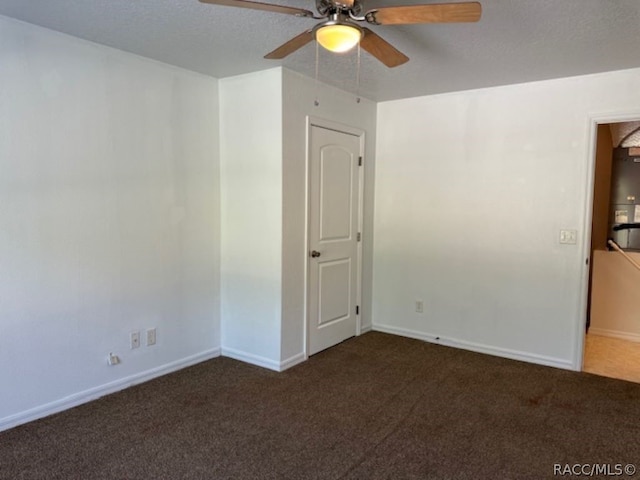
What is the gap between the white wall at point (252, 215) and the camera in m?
3.49

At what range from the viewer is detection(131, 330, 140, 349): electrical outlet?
10.7ft

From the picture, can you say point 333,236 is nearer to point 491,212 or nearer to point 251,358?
point 251,358

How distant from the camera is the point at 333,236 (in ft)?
13.3

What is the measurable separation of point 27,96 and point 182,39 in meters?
0.95

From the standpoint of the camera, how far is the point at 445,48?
2.89 meters

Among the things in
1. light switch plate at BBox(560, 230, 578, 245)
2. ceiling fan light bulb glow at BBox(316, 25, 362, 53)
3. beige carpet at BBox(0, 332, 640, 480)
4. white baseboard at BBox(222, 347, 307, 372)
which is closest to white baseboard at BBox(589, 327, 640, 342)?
beige carpet at BBox(0, 332, 640, 480)

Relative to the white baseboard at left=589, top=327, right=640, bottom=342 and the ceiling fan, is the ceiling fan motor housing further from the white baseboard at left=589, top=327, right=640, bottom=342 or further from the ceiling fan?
the white baseboard at left=589, top=327, right=640, bottom=342

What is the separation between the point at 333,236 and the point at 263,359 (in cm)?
122

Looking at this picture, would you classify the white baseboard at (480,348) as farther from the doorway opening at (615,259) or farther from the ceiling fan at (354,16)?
the ceiling fan at (354,16)

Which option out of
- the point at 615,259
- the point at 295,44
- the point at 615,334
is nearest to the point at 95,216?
the point at 295,44

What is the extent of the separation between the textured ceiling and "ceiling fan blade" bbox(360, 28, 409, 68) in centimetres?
25

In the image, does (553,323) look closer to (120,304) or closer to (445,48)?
(445,48)

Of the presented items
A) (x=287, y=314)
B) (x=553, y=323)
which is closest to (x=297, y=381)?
(x=287, y=314)

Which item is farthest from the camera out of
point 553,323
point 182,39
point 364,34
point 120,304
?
point 553,323
